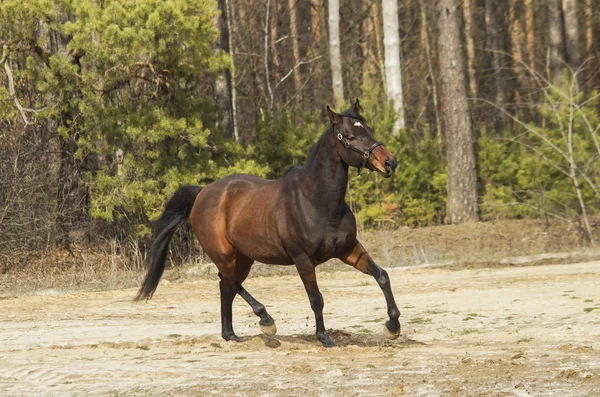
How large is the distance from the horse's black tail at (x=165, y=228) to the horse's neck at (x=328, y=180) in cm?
228

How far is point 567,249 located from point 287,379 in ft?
38.8

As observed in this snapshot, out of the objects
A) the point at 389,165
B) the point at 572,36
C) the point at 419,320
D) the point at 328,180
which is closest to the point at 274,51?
the point at 572,36

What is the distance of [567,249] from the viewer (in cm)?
1862

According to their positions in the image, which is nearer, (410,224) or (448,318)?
(448,318)

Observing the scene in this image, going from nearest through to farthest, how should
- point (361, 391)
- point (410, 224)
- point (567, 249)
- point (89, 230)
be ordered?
point (361, 391), point (567, 249), point (89, 230), point (410, 224)

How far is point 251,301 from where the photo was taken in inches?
407

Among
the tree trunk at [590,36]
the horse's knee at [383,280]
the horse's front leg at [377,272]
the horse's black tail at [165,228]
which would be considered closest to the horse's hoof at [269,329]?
the horse's front leg at [377,272]

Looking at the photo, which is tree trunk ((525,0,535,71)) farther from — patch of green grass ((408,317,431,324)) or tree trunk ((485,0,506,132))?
patch of green grass ((408,317,431,324))

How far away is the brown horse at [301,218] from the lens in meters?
9.14

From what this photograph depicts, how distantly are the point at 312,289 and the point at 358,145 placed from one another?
1.45 m

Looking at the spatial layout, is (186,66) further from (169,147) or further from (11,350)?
(11,350)

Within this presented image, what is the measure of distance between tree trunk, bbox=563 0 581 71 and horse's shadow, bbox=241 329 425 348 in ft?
83.2

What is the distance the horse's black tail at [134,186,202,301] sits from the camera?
36.9ft

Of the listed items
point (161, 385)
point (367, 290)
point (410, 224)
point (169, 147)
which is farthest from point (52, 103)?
point (161, 385)
